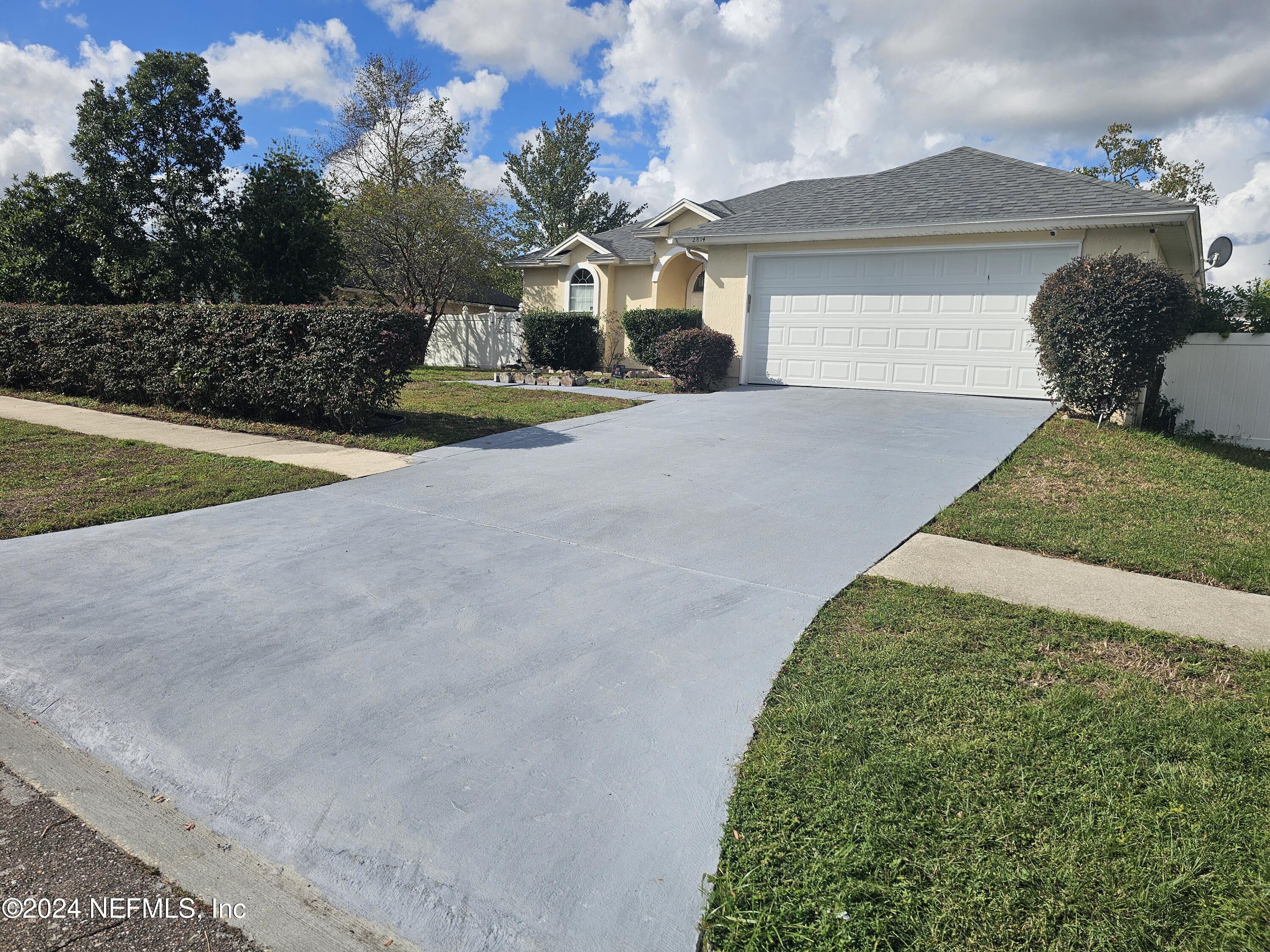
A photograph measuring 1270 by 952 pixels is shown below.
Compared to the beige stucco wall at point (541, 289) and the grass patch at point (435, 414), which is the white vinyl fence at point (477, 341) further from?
the grass patch at point (435, 414)

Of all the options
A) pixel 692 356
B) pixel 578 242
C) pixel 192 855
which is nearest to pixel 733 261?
pixel 692 356

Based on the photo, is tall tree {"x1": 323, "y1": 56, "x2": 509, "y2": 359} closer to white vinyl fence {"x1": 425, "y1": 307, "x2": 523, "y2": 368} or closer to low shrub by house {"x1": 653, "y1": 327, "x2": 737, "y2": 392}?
white vinyl fence {"x1": 425, "y1": 307, "x2": 523, "y2": 368}

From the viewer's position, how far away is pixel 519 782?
2.91 meters

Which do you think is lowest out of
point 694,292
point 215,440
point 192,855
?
point 192,855

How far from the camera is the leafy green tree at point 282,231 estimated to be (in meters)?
17.7

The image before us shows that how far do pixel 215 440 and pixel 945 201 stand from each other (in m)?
12.3

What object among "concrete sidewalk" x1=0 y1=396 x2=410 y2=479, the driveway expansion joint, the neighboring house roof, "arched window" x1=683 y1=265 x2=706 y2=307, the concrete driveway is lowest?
the concrete driveway

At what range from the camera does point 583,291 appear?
74.5 feet

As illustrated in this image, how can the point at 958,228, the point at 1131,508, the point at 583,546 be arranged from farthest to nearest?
the point at 958,228
the point at 1131,508
the point at 583,546

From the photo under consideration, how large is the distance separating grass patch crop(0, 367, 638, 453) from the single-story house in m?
3.80

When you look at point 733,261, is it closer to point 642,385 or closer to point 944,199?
point 642,385

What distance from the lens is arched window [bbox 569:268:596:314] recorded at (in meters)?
22.4

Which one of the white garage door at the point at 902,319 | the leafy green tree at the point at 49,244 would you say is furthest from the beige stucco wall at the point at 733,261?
the leafy green tree at the point at 49,244

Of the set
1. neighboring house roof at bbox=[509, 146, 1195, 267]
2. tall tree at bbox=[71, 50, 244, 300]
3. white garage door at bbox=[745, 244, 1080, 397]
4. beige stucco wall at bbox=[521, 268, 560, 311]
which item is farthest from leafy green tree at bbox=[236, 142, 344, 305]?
Result: white garage door at bbox=[745, 244, 1080, 397]
